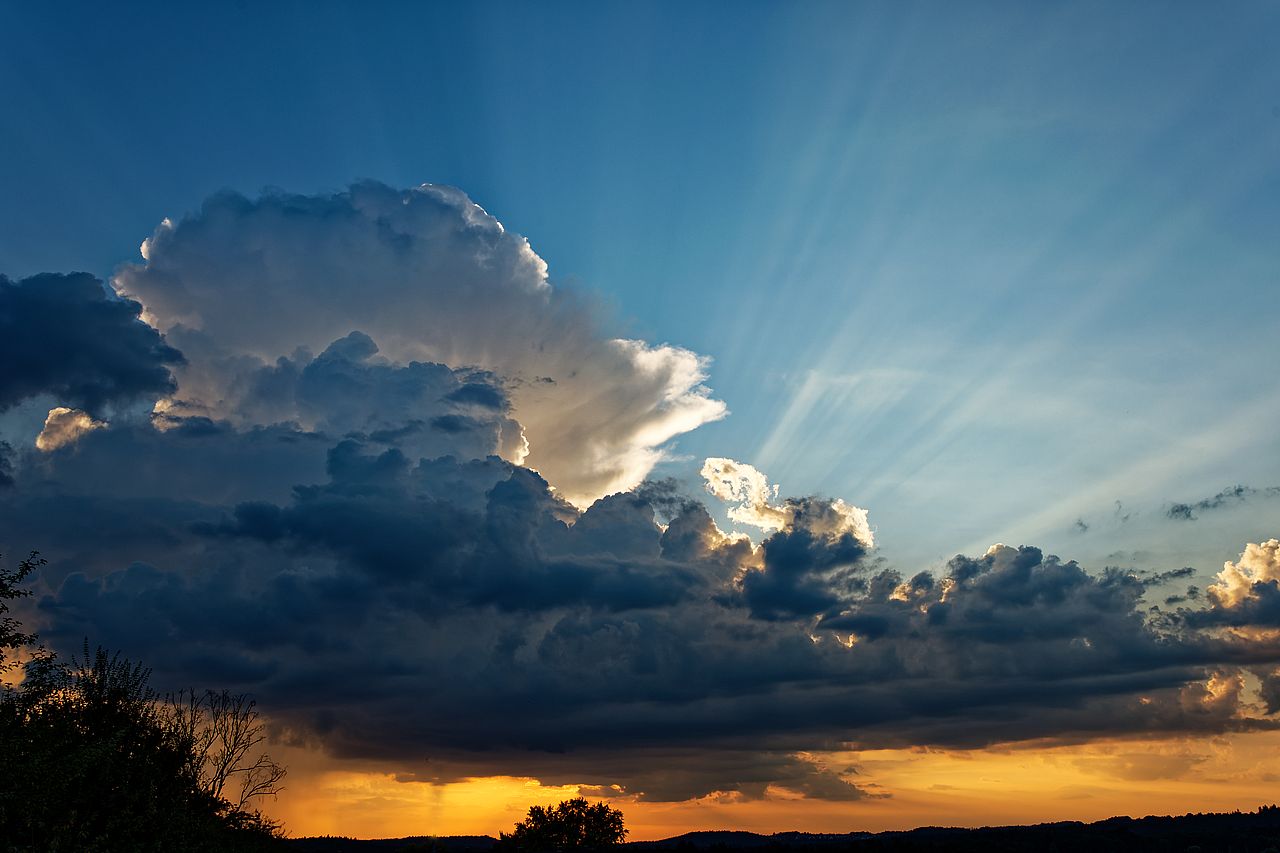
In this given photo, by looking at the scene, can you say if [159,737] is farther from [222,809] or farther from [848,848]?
[848,848]

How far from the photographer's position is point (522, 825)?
164 meters

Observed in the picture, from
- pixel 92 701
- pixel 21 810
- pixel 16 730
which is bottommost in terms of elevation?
pixel 21 810

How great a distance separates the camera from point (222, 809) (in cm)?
7738

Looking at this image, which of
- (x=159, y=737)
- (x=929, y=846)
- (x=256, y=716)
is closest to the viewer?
(x=159, y=737)

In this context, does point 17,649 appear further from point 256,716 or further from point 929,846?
point 929,846

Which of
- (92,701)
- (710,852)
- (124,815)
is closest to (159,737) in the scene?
(92,701)

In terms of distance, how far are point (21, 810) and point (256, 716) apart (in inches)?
1858

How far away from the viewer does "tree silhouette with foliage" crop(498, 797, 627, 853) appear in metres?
160

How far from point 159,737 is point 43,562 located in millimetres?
32282

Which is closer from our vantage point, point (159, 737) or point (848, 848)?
point (159, 737)

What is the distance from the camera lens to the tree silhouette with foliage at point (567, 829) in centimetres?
15988

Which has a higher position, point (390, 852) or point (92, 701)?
point (92, 701)

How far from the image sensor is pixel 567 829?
161500 millimetres

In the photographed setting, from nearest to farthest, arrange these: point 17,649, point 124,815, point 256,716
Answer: point 17,649
point 124,815
point 256,716
